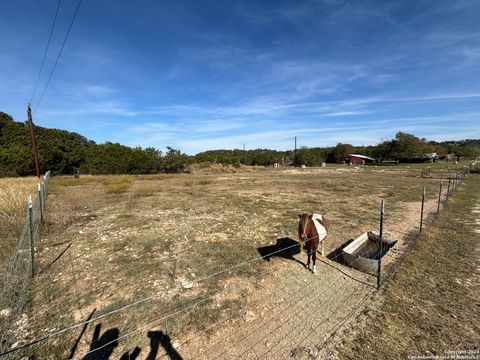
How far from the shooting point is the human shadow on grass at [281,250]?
600 centimetres

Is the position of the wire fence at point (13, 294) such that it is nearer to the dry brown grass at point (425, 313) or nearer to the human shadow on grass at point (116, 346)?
the human shadow on grass at point (116, 346)

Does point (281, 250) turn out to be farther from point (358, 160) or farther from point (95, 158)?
point (358, 160)

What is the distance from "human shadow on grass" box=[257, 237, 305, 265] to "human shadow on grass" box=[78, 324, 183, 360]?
2.94 m

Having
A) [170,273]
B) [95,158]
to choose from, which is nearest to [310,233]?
[170,273]

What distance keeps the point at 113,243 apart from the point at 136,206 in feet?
17.7

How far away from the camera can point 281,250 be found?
5730 millimetres

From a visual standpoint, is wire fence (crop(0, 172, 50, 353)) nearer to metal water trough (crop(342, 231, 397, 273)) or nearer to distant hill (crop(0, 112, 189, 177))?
metal water trough (crop(342, 231, 397, 273))


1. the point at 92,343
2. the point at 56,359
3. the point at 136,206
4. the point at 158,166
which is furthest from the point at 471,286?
the point at 158,166

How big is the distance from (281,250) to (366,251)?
2445mm

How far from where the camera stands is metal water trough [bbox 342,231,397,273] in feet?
17.0

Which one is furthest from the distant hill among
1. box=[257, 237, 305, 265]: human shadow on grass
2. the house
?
the house

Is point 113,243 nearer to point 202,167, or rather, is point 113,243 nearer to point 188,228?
point 188,228

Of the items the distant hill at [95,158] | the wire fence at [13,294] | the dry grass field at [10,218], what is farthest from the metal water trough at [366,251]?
the distant hill at [95,158]

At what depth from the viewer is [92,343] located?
3.29m
